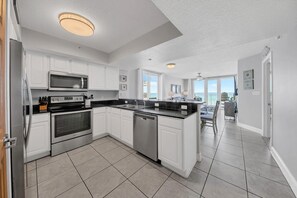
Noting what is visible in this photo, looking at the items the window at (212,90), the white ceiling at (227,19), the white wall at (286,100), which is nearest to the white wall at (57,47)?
the white ceiling at (227,19)

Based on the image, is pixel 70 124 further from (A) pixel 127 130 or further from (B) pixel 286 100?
(B) pixel 286 100

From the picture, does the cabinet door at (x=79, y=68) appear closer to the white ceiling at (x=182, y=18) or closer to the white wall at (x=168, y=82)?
the white ceiling at (x=182, y=18)

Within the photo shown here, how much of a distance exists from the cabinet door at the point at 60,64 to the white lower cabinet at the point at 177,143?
2587 mm

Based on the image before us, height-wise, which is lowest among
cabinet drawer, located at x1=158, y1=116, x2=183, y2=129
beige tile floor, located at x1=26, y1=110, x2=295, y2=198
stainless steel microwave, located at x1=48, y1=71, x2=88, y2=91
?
beige tile floor, located at x1=26, y1=110, x2=295, y2=198

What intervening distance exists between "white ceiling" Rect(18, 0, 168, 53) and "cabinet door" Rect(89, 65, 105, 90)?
89 cm

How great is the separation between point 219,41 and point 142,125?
2.19m

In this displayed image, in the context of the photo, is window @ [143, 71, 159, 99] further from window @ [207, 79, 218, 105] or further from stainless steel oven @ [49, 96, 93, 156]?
window @ [207, 79, 218, 105]

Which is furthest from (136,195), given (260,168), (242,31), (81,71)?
(81,71)

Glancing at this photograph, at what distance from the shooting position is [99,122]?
3.06m

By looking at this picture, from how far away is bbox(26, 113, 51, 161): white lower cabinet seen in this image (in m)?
2.04

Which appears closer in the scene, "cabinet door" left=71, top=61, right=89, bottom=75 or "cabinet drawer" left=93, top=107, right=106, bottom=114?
"cabinet door" left=71, top=61, right=89, bottom=75

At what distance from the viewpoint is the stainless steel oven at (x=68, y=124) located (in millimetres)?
2273

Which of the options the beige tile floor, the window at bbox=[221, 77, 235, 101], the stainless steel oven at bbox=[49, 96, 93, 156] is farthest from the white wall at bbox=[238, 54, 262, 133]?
the stainless steel oven at bbox=[49, 96, 93, 156]

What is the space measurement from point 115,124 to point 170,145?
1.72m
